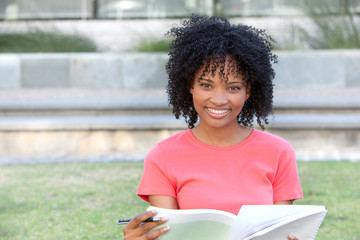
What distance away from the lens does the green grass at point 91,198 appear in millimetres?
3924

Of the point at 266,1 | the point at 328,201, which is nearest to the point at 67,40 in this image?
the point at 266,1

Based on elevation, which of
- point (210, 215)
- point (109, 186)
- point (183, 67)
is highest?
point (183, 67)

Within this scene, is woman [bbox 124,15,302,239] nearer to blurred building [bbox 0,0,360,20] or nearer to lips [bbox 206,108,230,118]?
lips [bbox 206,108,230,118]

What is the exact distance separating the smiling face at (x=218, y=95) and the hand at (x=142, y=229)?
0.47 m

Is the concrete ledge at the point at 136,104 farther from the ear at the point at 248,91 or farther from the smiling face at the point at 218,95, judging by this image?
the smiling face at the point at 218,95

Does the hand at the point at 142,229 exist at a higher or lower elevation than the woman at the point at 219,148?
lower

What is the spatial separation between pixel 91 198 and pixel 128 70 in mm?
3778

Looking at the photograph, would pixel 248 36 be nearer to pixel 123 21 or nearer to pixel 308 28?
pixel 308 28

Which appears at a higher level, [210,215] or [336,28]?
[336,28]

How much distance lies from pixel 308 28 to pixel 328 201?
5.96 m

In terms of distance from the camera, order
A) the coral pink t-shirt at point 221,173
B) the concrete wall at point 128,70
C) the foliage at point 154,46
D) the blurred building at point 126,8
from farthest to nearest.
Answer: the blurred building at point 126,8, the foliage at point 154,46, the concrete wall at point 128,70, the coral pink t-shirt at point 221,173

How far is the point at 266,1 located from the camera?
10.9 m

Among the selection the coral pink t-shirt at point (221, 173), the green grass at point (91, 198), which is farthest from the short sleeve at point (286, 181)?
the green grass at point (91, 198)

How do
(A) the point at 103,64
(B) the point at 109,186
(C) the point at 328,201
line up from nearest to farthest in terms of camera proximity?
(C) the point at 328,201
(B) the point at 109,186
(A) the point at 103,64
